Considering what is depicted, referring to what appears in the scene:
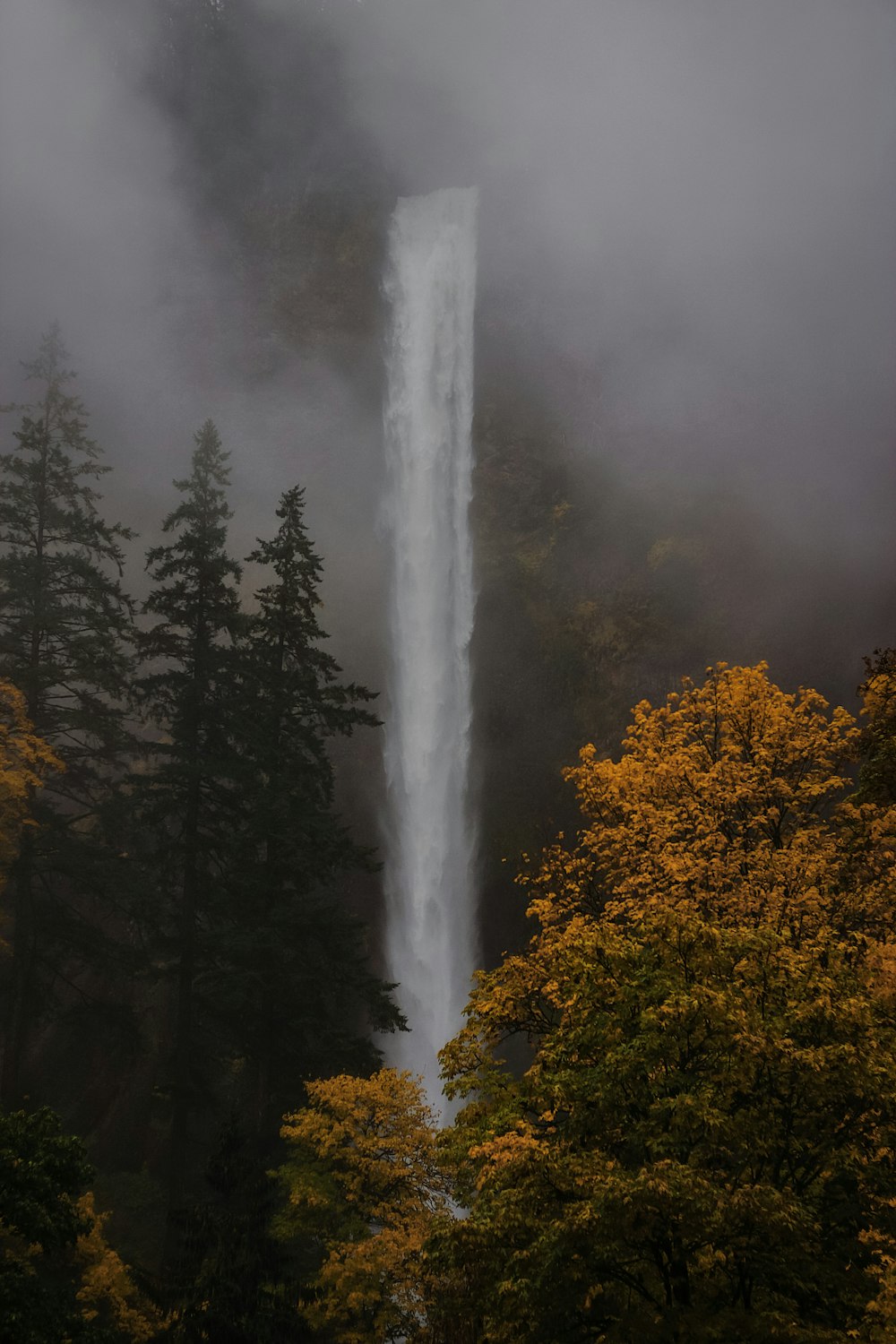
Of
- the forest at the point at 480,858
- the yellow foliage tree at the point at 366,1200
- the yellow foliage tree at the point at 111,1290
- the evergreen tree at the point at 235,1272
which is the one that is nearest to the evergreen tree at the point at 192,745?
the forest at the point at 480,858

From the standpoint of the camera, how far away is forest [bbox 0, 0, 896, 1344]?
9.78 meters

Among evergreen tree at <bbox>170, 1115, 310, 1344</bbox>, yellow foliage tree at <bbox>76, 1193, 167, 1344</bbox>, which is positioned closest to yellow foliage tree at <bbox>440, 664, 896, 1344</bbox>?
evergreen tree at <bbox>170, 1115, 310, 1344</bbox>

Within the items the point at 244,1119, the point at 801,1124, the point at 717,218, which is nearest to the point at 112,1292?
the point at 244,1119

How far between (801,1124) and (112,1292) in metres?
15.1

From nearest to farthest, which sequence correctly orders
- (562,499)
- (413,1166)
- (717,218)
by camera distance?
(413,1166) < (562,499) < (717,218)

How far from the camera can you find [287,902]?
22469mm

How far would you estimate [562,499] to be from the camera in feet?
161

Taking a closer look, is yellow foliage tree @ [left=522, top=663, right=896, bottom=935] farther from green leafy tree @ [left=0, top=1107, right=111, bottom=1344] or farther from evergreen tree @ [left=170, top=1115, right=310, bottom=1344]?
green leafy tree @ [left=0, top=1107, right=111, bottom=1344]

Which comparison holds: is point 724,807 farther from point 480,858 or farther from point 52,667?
point 480,858

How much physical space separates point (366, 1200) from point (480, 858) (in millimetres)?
22746

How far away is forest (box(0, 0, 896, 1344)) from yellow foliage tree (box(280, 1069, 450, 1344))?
100 mm

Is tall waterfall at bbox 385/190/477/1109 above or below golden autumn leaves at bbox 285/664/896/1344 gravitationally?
above

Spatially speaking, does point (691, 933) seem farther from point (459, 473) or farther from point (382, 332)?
point (382, 332)

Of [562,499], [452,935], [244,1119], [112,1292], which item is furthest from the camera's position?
[562,499]
